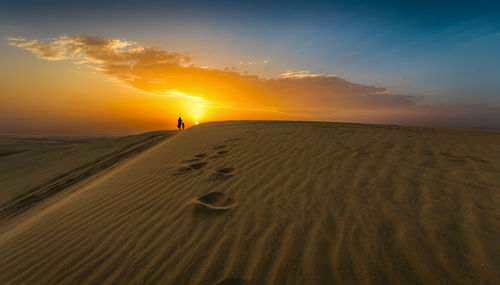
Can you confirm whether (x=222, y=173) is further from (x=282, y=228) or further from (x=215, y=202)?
(x=282, y=228)

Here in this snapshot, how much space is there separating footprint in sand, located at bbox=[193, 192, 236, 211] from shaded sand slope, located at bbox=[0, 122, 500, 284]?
1.0 inches

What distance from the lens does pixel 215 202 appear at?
313cm

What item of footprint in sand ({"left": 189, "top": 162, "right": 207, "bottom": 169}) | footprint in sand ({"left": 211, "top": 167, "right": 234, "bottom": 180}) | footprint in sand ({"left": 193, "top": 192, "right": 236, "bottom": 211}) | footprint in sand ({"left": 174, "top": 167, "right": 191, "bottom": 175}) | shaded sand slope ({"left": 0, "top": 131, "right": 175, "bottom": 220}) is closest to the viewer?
footprint in sand ({"left": 193, "top": 192, "right": 236, "bottom": 211})

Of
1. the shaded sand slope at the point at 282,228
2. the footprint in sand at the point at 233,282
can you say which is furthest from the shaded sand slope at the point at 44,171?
the footprint in sand at the point at 233,282

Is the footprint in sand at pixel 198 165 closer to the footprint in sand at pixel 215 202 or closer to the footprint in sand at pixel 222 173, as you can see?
the footprint in sand at pixel 222 173

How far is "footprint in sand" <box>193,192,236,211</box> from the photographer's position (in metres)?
2.95

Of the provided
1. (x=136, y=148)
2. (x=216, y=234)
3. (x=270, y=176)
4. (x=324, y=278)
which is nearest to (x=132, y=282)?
(x=216, y=234)

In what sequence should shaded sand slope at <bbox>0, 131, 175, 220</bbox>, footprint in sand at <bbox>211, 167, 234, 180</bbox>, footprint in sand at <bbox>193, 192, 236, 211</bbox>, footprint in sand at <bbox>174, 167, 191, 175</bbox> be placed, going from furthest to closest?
1. shaded sand slope at <bbox>0, 131, 175, 220</bbox>
2. footprint in sand at <bbox>174, 167, 191, 175</bbox>
3. footprint in sand at <bbox>211, 167, 234, 180</bbox>
4. footprint in sand at <bbox>193, 192, 236, 211</bbox>

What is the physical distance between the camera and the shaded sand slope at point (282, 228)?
190cm

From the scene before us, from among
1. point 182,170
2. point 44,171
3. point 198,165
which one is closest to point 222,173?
point 198,165

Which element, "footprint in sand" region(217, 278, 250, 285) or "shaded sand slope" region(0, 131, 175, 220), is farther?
"shaded sand slope" region(0, 131, 175, 220)

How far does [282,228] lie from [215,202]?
1.12 meters

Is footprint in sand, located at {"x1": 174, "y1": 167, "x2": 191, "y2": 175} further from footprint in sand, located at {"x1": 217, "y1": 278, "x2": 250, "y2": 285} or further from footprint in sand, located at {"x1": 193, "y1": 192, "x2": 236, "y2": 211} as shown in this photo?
footprint in sand, located at {"x1": 217, "y1": 278, "x2": 250, "y2": 285}

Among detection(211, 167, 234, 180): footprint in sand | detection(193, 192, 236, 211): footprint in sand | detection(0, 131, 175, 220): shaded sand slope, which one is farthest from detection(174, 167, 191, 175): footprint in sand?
detection(0, 131, 175, 220): shaded sand slope
